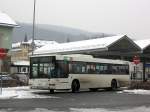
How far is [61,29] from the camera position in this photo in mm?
176750

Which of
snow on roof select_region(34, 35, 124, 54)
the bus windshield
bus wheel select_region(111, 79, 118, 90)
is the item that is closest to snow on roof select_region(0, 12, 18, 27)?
snow on roof select_region(34, 35, 124, 54)

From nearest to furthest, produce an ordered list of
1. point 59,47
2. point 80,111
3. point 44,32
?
point 80,111
point 59,47
point 44,32

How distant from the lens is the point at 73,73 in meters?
29.9

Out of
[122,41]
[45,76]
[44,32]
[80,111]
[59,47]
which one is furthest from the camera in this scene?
[44,32]

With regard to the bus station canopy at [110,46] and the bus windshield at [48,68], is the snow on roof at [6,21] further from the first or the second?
the bus windshield at [48,68]

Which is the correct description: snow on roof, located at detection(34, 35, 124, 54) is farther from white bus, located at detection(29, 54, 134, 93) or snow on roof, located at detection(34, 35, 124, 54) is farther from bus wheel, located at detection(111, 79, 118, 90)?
white bus, located at detection(29, 54, 134, 93)

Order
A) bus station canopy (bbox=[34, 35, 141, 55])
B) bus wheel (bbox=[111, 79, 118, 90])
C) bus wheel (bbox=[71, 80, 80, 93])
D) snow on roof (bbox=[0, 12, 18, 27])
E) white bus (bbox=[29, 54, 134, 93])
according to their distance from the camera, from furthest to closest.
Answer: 1. snow on roof (bbox=[0, 12, 18, 27])
2. bus station canopy (bbox=[34, 35, 141, 55])
3. bus wheel (bbox=[111, 79, 118, 90])
4. bus wheel (bbox=[71, 80, 80, 93])
5. white bus (bbox=[29, 54, 134, 93])

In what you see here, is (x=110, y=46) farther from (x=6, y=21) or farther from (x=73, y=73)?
(x=73, y=73)

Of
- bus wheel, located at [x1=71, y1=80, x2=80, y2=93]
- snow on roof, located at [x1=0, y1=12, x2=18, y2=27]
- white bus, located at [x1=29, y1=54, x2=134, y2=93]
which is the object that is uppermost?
snow on roof, located at [x1=0, y1=12, x2=18, y2=27]

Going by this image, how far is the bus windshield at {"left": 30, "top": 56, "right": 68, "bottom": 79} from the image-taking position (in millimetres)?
28453

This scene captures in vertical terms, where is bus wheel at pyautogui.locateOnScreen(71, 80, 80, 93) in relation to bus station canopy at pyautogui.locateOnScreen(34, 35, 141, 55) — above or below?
below

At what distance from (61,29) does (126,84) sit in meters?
141

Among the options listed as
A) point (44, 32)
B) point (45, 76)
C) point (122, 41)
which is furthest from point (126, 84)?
point (44, 32)

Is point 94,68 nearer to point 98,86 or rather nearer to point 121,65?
point 98,86
